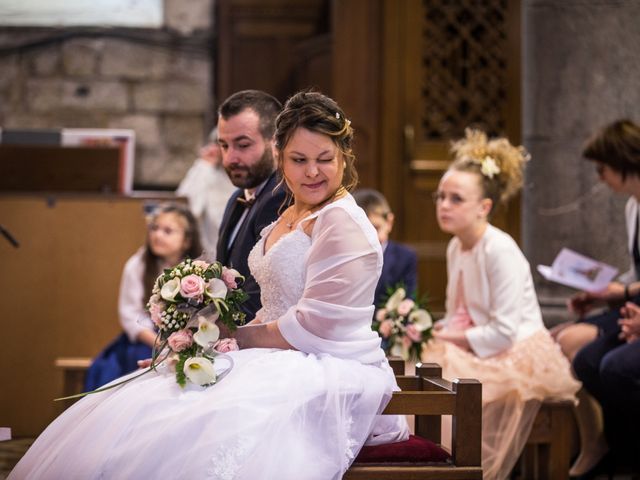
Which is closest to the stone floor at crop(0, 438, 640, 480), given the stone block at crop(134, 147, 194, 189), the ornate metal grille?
the ornate metal grille

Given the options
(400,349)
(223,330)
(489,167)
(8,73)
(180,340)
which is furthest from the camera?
(8,73)

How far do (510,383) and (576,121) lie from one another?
2321mm

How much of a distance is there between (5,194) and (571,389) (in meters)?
3.80

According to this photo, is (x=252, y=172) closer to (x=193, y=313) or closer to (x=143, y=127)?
(x=193, y=313)

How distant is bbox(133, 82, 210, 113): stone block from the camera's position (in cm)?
884

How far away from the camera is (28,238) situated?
6539 mm

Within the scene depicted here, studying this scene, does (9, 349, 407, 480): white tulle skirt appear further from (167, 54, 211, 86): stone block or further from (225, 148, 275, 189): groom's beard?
(167, 54, 211, 86): stone block

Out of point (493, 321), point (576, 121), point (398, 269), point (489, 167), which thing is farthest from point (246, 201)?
point (576, 121)

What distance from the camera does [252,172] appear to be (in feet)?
12.8

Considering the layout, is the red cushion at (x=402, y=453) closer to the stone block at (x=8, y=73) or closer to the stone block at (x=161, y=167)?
the stone block at (x=161, y=167)

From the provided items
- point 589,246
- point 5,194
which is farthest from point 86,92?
point 589,246

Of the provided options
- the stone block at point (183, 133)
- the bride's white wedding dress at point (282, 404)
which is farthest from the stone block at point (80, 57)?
the bride's white wedding dress at point (282, 404)

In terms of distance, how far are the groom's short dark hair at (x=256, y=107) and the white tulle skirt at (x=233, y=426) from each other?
121 cm

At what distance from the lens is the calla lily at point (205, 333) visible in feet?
9.64
